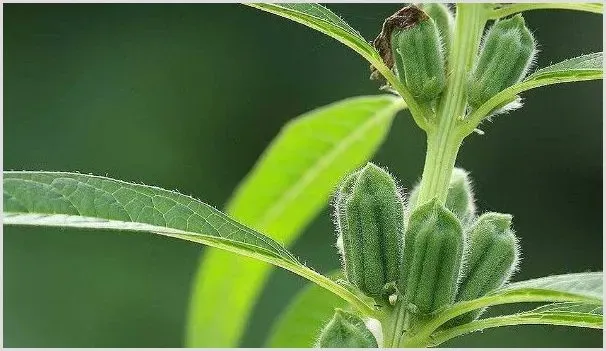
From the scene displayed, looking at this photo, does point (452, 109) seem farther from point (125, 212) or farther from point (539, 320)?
point (125, 212)

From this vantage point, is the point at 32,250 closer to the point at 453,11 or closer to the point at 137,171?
the point at 137,171

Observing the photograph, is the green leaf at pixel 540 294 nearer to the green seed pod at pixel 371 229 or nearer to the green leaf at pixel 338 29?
the green seed pod at pixel 371 229

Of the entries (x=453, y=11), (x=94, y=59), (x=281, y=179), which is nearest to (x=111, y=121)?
(x=94, y=59)

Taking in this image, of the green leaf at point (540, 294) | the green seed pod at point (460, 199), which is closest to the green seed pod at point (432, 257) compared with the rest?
the green leaf at point (540, 294)

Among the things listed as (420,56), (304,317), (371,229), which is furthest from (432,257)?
(304,317)

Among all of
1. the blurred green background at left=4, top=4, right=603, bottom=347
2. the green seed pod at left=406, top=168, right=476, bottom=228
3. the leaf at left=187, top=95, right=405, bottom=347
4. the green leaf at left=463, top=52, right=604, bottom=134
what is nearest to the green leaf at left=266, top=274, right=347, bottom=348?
the leaf at left=187, top=95, right=405, bottom=347

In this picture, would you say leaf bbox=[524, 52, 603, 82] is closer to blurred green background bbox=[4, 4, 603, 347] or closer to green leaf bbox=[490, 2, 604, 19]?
green leaf bbox=[490, 2, 604, 19]

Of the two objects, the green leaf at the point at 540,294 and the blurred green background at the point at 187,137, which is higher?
the blurred green background at the point at 187,137
